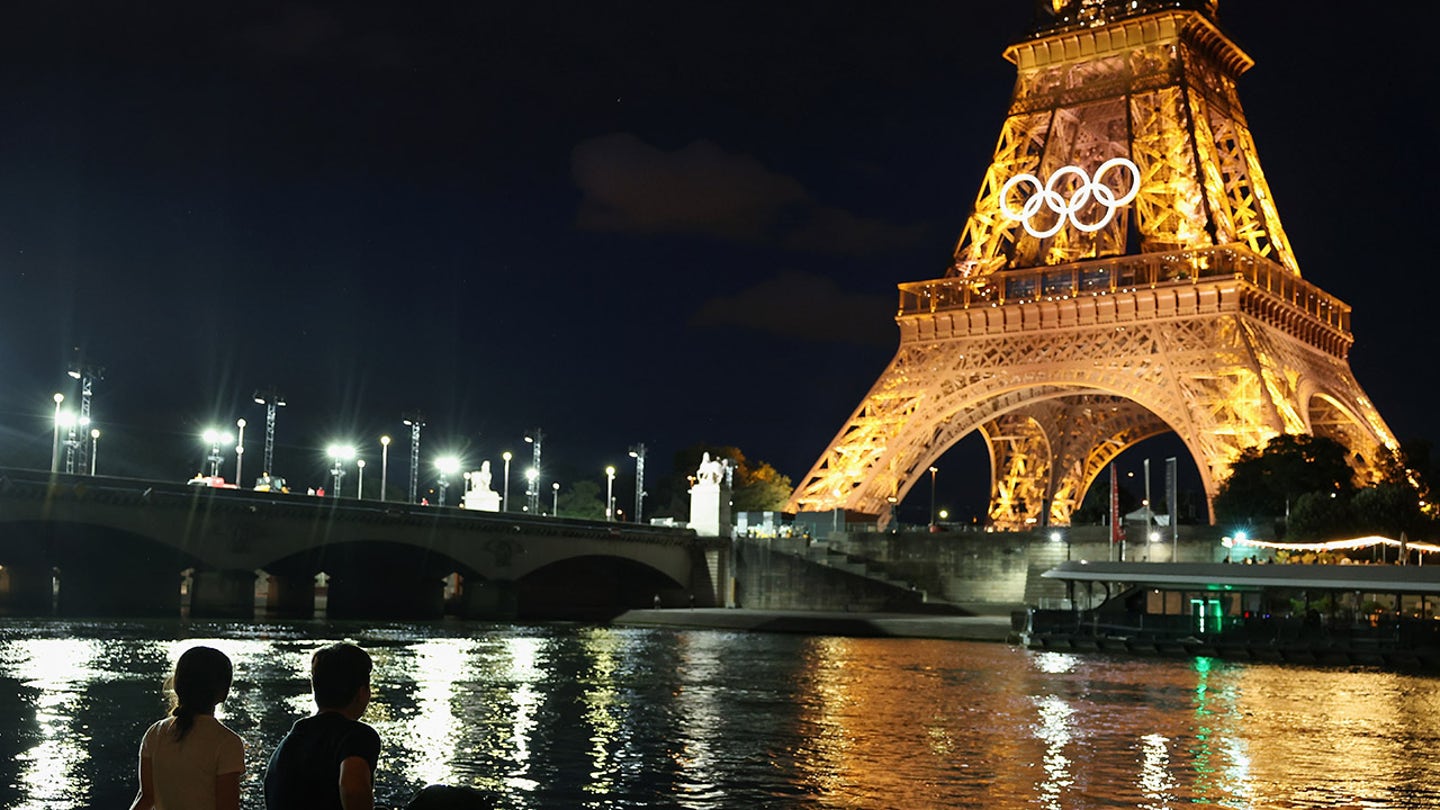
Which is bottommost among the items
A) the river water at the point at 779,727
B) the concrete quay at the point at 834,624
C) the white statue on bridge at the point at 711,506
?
the river water at the point at 779,727

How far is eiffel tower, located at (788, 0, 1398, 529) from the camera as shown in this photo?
263 feet

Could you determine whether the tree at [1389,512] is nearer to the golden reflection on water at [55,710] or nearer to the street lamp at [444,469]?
the street lamp at [444,469]

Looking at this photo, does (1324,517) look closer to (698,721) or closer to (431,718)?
(698,721)

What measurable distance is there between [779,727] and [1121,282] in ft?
216

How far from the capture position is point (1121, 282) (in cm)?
8900

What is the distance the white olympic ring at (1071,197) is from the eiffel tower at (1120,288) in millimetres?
168

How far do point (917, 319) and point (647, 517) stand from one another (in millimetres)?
58321

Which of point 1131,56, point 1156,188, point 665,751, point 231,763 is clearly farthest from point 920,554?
point 231,763

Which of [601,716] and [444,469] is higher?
[444,469]

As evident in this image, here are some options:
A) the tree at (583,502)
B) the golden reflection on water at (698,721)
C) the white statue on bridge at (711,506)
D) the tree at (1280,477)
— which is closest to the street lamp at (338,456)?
the white statue on bridge at (711,506)

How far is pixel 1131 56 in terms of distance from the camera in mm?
91438

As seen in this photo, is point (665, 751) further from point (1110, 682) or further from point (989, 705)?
point (1110, 682)

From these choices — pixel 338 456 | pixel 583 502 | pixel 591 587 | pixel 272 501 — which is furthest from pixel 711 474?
pixel 583 502

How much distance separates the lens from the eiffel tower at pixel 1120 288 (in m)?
80.3
